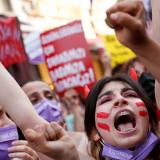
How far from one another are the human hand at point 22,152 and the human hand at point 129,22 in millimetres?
735

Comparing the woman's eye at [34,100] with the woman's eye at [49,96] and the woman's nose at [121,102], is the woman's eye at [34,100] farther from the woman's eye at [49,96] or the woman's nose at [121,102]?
the woman's nose at [121,102]

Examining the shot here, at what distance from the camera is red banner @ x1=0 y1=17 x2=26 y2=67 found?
5223 mm

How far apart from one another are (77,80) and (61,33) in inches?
22.7

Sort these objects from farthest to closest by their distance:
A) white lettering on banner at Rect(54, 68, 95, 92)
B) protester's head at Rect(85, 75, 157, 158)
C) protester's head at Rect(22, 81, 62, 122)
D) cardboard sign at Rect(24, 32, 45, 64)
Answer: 1. cardboard sign at Rect(24, 32, 45, 64)
2. white lettering on banner at Rect(54, 68, 95, 92)
3. protester's head at Rect(22, 81, 62, 122)
4. protester's head at Rect(85, 75, 157, 158)

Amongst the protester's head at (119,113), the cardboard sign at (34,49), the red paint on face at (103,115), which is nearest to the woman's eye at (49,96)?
the protester's head at (119,113)

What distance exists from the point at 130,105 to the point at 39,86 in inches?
70.9

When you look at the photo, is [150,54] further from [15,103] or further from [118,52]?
[118,52]

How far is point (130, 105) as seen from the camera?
9.53 ft

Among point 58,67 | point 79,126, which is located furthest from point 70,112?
point 58,67

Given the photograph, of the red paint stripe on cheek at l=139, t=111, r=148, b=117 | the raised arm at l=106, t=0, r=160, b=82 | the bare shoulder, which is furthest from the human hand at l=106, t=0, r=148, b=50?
the bare shoulder

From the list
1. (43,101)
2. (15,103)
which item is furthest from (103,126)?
(43,101)

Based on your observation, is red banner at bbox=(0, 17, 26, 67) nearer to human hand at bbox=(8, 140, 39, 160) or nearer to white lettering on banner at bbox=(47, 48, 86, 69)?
white lettering on banner at bbox=(47, 48, 86, 69)

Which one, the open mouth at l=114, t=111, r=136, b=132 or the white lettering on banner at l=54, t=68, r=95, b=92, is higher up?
the open mouth at l=114, t=111, r=136, b=132

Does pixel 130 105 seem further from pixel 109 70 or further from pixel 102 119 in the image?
pixel 109 70
